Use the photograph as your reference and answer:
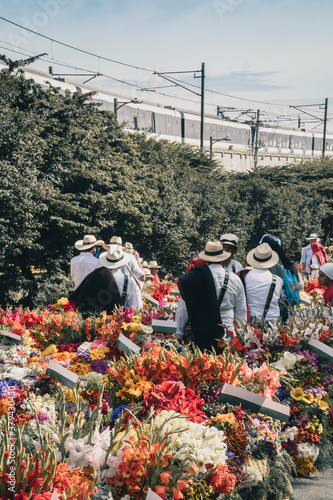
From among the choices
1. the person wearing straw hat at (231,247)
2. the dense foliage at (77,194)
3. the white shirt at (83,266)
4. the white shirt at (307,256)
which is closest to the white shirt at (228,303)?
the person wearing straw hat at (231,247)

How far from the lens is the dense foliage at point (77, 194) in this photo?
42.6 ft

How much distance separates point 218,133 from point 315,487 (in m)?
37.6

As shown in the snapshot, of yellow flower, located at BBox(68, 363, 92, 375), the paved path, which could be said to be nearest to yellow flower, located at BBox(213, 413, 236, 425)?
the paved path

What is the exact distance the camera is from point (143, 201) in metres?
18.7

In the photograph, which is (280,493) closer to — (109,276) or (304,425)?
(304,425)

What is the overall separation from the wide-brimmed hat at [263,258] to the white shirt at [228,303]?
78 cm

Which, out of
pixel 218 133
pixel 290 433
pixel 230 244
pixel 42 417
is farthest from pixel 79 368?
pixel 218 133

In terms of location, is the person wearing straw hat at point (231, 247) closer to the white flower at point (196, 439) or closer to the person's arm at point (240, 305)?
the person's arm at point (240, 305)

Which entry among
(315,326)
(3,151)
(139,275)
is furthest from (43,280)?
(315,326)

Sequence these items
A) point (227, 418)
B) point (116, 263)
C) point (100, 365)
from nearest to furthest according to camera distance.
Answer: point (227, 418) → point (100, 365) → point (116, 263)

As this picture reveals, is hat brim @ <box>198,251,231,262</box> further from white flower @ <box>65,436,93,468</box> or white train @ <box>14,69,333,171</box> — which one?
white train @ <box>14,69,333,171</box>

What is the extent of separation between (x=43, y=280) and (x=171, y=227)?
5.91m

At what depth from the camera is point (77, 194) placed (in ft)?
51.9

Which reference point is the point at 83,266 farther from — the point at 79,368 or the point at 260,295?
the point at 79,368
